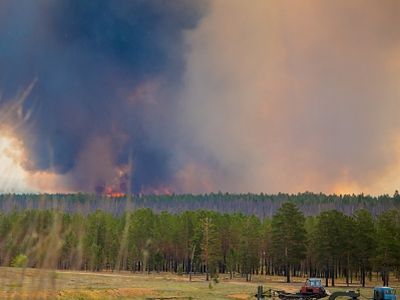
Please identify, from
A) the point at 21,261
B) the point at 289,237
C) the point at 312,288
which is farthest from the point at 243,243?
the point at 21,261

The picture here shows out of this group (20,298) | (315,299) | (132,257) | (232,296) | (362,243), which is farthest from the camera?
(132,257)

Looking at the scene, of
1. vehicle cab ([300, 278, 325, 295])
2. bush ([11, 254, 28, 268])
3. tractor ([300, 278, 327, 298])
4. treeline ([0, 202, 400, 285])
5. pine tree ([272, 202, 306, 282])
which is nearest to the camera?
bush ([11, 254, 28, 268])

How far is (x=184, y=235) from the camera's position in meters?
126

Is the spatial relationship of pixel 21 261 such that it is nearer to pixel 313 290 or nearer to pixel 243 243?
pixel 313 290

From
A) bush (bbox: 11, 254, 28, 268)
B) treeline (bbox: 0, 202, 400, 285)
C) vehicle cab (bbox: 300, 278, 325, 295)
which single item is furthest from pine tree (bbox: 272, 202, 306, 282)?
bush (bbox: 11, 254, 28, 268)

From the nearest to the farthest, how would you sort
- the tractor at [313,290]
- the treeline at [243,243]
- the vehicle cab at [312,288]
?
1. the tractor at [313,290]
2. the vehicle cab at [312,288]
3. the treeline at [243,243]

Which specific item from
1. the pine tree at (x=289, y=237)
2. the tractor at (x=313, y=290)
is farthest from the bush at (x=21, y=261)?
the pine tree at (x=289, y=237)

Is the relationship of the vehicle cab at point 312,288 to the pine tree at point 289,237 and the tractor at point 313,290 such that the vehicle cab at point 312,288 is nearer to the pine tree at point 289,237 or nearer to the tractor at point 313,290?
the tractor at point 313,290

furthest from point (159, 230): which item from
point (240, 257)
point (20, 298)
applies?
point (20, 298)

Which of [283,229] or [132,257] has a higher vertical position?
[283,229]

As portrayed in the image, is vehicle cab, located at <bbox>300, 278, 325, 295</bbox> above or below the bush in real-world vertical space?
below

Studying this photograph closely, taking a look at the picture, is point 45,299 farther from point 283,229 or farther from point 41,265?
point 283,229

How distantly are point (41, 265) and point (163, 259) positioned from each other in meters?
126

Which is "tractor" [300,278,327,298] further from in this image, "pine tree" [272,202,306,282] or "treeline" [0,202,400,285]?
"pine tree" [272,202,306,282]
